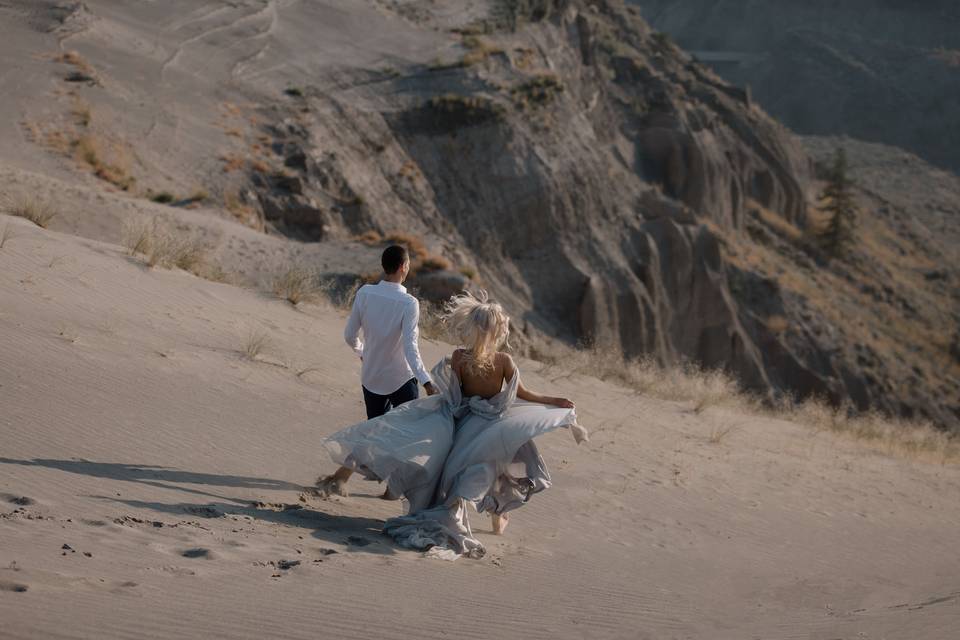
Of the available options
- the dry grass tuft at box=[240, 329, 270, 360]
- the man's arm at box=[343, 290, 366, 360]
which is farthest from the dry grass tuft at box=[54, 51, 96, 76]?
the man's arm at box=[343, 290, 366, 360]

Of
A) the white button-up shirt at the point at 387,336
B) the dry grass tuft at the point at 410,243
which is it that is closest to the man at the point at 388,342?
the white button-up shirt at the point at 387,336

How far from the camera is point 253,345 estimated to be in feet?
34.3

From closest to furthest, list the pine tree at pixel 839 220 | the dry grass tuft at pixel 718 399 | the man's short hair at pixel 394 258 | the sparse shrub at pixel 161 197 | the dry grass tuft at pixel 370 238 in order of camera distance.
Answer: the man's short hair at pixel 394 258 → the dry grass tuft at pixel 718 399 → the sparse shrub at pixel 161 197 → the dry grass tuft at pixel 370 238 → the pine tree at pixel 839 220

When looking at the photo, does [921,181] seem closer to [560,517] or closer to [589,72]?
[589,72]

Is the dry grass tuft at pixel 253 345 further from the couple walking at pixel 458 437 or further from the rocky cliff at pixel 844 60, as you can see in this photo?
the rocky cliff at pixel 844 60

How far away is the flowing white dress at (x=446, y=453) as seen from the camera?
6.46 metres

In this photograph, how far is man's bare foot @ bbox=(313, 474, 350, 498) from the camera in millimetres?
7277

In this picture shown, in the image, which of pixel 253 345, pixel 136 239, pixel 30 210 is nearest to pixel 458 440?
pixel 253 345

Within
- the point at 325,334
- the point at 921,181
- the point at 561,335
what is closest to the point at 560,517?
the point at 325,334

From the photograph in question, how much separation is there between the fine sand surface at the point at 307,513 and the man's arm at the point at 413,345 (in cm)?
99

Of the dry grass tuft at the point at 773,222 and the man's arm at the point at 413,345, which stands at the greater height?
the man's arm at the point at 413,345

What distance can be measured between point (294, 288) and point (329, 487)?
7060 millimetres

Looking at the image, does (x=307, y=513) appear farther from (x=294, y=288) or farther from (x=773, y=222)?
(x=773, y=222)

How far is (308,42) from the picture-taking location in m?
29.6
